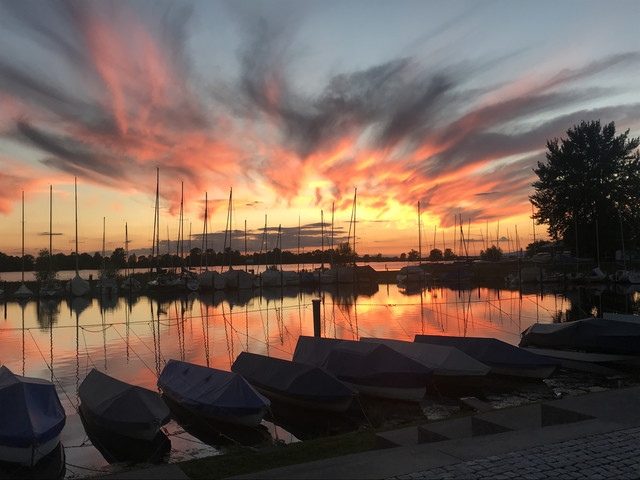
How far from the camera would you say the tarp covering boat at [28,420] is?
14148mm

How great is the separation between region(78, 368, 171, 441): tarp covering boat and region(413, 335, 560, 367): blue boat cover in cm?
1433

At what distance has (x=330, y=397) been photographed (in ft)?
61.1

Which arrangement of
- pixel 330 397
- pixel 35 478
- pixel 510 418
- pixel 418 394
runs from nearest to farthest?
pixel 510 418 → pixel 35 478 → pixel 330 397 → pixel 418 394

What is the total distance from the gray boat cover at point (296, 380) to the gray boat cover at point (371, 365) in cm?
175

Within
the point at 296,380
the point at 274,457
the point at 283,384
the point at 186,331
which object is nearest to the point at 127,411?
the point at 283,384

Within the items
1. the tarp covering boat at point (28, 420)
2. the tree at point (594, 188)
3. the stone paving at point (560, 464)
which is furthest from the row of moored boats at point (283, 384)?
the tree at point (594, 188)

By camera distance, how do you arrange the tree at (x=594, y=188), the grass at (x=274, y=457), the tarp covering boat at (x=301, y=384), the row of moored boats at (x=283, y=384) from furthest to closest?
1. the tree at (x=594, y=188)
2. the tarp covering boat at (x=301, y=384)
3. the row of moored boats at (x=283, y=384)
4. the grass at (x=274, y=457)

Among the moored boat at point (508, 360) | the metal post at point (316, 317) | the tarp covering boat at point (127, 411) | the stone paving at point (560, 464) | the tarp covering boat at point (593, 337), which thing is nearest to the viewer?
the stone paving at point (560, 464)

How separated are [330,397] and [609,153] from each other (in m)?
96.3

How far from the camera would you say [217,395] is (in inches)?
703

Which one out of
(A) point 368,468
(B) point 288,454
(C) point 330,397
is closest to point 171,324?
(C) point 330,397

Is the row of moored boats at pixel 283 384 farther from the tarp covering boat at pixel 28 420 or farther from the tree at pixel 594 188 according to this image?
the tree at pixel 594 188

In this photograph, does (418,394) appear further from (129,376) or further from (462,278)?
(462,278)

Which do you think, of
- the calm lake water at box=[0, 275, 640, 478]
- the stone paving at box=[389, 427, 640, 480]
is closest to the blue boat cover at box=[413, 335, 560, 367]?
the calm lake water at box=[0, 275, 640, 478]
